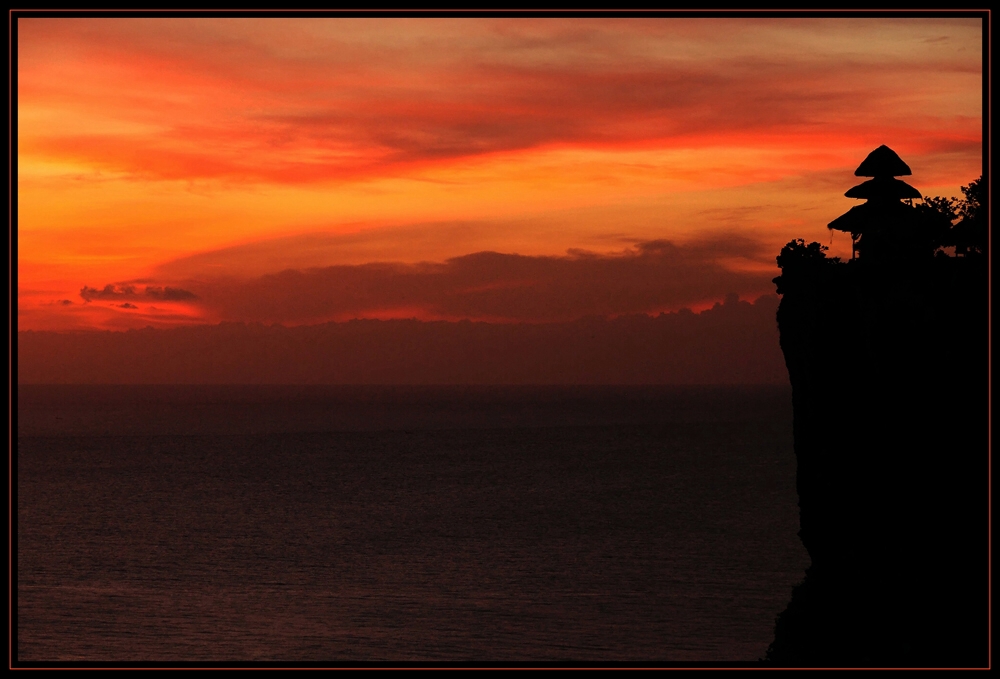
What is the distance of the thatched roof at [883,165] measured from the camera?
107 feet

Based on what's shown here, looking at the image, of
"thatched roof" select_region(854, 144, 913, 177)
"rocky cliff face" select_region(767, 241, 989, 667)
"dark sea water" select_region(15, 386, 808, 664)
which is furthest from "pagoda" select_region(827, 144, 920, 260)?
"dark sea water" select_region(15, 386, 808, 664)

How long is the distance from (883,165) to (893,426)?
916 centimetres

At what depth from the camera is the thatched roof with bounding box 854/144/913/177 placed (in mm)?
32625

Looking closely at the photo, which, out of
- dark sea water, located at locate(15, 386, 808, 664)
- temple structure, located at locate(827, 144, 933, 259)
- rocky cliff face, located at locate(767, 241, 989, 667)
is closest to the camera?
rocky cliff face, located at locate(767, 241, 989, 667)

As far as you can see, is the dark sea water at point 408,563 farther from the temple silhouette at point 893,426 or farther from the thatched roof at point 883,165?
the thatched roof at point 883,165

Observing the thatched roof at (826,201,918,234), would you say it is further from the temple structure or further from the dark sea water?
the dark sea water

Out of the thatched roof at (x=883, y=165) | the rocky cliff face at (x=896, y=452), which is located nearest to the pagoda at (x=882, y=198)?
the thatched roof at (x=883, y=165)

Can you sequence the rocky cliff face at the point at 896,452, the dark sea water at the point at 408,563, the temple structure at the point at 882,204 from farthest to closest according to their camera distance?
1. the dark sea water at the point at 408,563
2. the temple structure at the point at 882,204
3. the rocky cliff face at the point at 896,452

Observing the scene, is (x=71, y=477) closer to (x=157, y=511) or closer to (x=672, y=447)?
(x=157, y=511)

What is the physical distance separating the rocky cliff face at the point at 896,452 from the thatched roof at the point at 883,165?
3.17m

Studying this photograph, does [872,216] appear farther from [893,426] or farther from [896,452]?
[896,452]

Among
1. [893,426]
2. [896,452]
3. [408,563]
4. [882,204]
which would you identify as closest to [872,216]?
[882,204]

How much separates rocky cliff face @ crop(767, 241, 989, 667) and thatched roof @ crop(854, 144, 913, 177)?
3.17 metres
